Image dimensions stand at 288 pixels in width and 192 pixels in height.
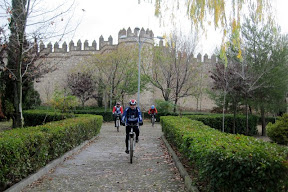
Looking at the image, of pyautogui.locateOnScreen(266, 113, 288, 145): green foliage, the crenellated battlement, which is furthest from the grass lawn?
pyautogui.locateOnScreen(266, 113, 288, 145): green foliage

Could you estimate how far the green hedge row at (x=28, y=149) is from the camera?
4.68 m

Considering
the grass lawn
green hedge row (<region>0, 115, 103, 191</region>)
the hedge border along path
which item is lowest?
the grass lawn

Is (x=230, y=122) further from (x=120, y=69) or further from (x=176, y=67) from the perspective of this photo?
(x=120, y=69)

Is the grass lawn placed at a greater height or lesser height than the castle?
lesser

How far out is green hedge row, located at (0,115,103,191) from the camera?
4.68 meters

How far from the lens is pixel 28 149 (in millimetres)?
5566

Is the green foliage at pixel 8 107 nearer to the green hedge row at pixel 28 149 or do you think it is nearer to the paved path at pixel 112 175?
the green hedge row at pixel 28 149

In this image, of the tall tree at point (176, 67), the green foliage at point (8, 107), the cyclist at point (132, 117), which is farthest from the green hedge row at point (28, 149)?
the tall tree at point (176, 67)

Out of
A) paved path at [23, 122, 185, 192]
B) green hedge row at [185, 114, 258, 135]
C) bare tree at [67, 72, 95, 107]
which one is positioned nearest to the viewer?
paved path at [23, 122, 185, 192]

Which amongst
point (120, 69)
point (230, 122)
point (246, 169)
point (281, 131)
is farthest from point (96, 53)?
point (246, 169)

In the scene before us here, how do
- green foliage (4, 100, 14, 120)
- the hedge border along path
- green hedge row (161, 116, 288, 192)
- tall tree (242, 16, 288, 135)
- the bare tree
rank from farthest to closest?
the bare tree < tall tree (242, 16, 288, 135) < green foliage (4, 100, 14, 120) < the hedge border along path < green hedge row (161, 116, 288, 192)

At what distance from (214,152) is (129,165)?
4.04m

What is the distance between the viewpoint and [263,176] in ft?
10.6

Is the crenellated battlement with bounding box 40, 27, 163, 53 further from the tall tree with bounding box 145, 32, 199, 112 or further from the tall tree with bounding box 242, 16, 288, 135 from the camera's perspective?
the tall tree with bounding box 242, 16, 288, 135
